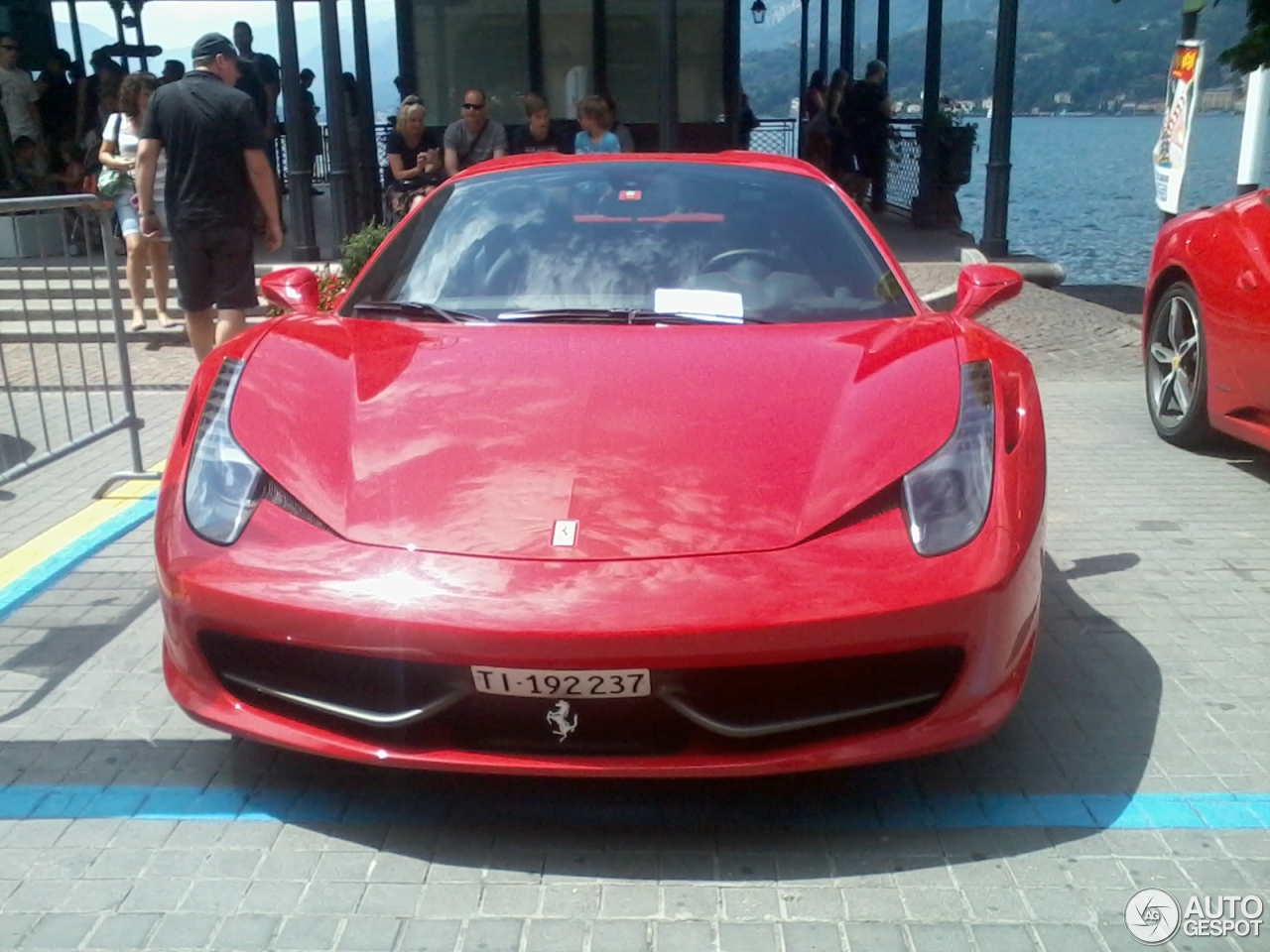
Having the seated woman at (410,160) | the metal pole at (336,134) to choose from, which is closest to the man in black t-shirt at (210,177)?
the seated woman at (410,160)

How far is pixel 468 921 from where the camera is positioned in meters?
2.46

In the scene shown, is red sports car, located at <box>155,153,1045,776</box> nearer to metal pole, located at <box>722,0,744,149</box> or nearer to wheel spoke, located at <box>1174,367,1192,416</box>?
wheel spoke, located at <box>1174,367,1192,416</box>

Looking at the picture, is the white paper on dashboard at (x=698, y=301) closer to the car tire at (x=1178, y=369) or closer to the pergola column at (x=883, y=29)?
the car tire at (x=1178, y=369)

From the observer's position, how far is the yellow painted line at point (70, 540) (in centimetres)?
446

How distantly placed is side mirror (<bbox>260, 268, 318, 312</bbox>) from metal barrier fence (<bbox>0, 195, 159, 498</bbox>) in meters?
1.15

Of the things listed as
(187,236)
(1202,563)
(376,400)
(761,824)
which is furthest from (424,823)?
(187,236)

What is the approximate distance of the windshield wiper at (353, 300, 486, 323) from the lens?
11.9ft

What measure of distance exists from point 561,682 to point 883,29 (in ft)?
62.8

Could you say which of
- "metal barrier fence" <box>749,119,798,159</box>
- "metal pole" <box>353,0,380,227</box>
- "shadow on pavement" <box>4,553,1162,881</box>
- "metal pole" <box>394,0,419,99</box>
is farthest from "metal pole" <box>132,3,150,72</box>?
"shadow on pavement" <box>4,553,1162,881</box>

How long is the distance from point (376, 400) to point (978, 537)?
140 centimetres

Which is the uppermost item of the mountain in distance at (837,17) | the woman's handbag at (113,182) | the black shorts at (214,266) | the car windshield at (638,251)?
the mountain in distance at (837,17)

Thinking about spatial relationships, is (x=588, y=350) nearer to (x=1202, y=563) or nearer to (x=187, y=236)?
(x=1202, y=563)

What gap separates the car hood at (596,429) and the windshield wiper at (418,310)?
0.13 meters

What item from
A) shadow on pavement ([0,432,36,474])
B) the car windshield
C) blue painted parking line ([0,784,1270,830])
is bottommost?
shadow on pavement ([0,432,36,474])
